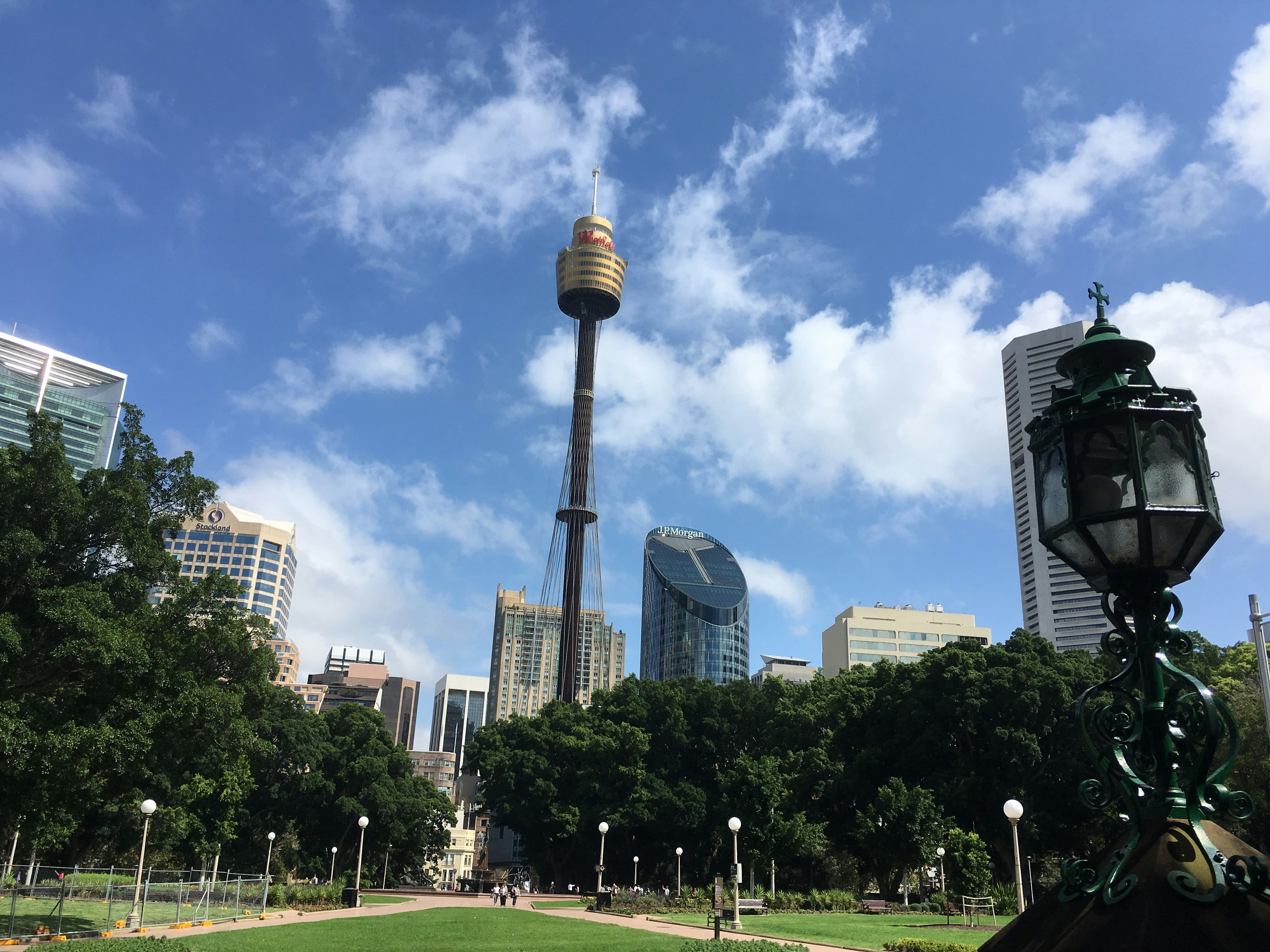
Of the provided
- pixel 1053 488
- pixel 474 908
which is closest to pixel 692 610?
pixel 474 908

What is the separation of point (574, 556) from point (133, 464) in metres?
78.4

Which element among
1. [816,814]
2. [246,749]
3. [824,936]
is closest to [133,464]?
[246,749]

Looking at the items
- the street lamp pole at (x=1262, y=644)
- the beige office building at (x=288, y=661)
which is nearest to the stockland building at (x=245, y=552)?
the beige office building at (x=288, y=661)

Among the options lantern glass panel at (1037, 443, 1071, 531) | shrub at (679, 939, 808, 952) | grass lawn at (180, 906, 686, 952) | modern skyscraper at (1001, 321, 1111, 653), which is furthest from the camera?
modern skyscraper at (1001, 321, 1111, 653)

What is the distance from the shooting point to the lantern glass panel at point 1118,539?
327cm

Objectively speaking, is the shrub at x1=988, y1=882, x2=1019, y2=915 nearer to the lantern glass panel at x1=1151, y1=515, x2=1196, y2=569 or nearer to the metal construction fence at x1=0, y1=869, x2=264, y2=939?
the metal construction fence at x1=0, y1=869, x2=264, y2=939

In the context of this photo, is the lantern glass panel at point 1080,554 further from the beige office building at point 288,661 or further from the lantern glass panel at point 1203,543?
the beige office building at point 288,661

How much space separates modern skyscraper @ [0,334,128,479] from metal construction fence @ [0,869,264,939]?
138574 millimetres

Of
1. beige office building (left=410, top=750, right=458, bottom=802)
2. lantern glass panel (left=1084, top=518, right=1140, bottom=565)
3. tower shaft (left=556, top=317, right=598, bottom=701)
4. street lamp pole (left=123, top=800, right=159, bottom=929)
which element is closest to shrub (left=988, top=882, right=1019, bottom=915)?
street lamp pole (left=123, top=800, right=159, bottom=929)

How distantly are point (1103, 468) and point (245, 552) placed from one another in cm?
18393

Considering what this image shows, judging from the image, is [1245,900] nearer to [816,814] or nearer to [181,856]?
[816,814]

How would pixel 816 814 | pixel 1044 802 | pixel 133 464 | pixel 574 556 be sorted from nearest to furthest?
pixel 133 464 → pixel 1044 802 → pixel 816 814 → pixel 574 556

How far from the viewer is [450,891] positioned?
213 feet

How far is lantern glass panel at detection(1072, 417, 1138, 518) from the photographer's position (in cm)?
334
